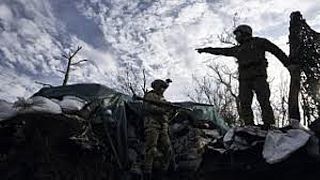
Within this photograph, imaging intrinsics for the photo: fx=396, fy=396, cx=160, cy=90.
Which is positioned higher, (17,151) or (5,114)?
(5,114)

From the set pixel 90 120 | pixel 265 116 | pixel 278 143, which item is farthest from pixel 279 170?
pixel 90 120

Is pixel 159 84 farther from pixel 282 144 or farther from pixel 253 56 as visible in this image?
pixel 282 144

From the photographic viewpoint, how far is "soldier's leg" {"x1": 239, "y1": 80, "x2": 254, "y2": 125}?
5.24 meters

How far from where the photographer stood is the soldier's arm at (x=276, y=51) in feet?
16.6

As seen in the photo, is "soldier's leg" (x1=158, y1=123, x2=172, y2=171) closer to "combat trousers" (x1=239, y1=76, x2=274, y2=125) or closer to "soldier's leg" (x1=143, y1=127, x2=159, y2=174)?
"soldier's leg" (x1=143, y1=127, x2=159, y2=174)

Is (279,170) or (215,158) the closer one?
(279,170)

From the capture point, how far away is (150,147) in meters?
6.04

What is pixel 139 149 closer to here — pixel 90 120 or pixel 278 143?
pixel 90 120

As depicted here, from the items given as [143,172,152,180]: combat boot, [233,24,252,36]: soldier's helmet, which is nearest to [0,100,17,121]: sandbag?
[143,172,152,180]: combat boot

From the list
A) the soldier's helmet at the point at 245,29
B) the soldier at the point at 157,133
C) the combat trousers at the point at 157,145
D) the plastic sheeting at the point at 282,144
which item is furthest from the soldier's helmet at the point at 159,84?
the plastic sheeting at the point at 282,144

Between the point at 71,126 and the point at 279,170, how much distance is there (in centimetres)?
348

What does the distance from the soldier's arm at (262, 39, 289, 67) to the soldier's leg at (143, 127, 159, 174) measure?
2121 millimetres

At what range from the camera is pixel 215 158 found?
406 cm

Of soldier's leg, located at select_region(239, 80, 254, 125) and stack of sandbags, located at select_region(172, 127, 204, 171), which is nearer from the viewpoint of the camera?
soldier's leg, located at select_region(239, 80, 254, 125)
